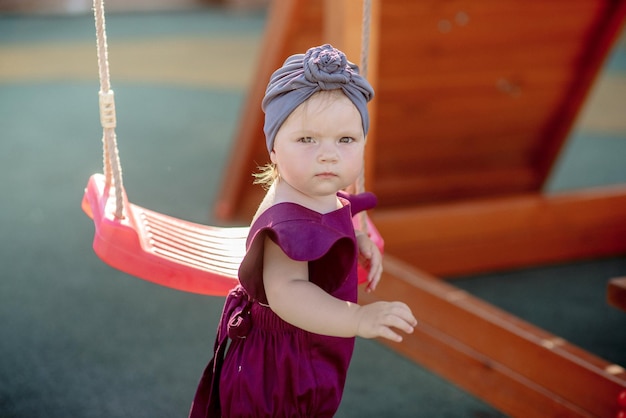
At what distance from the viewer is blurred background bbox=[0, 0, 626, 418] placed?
91.0 inches

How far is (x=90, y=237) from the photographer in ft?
11.0

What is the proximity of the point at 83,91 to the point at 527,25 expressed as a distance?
332 cm

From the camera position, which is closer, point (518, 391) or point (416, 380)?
point (518, 391)

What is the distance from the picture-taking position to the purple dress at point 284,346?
127cm

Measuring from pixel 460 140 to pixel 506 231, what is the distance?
444mm

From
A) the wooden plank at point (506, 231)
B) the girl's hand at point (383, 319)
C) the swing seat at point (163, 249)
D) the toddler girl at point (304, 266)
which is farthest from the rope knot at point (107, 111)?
the wooden plank at point (506, 231)

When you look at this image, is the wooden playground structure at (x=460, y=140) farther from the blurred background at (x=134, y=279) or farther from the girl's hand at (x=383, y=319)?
the girl's hand at (x=383, y=319)

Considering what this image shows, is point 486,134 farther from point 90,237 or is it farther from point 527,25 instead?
point 90,237

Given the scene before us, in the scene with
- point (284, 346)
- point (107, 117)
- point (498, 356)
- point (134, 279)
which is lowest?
point (134, 279)

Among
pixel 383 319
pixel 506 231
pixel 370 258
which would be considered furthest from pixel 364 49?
pixel 506 231

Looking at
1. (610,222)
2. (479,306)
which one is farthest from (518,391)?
(610,222)

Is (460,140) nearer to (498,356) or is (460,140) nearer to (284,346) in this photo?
(498,356)

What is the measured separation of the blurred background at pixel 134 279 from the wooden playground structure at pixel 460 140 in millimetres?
116

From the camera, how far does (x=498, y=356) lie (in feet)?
7.51
